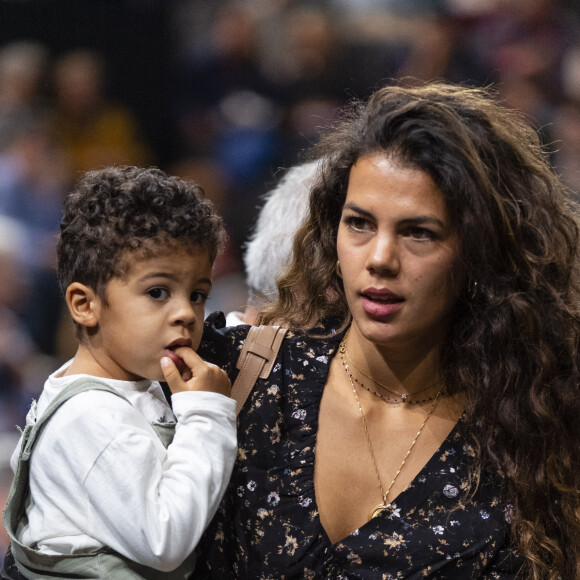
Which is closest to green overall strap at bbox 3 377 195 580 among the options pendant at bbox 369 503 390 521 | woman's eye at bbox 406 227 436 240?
pendant at bbox 369 503 390 521

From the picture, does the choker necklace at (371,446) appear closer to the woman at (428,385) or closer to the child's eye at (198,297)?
the woman at (428,385)

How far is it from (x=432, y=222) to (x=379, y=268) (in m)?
0.14

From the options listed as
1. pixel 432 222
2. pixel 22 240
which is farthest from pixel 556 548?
pixel 22 240

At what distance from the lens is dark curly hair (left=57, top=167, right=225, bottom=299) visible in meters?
1.58

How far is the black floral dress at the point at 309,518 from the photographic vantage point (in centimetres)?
172

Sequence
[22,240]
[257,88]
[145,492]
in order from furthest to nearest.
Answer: [257,88], [22,240], [145,492]

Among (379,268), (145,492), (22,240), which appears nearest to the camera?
(145,492)

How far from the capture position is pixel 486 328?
1.88m

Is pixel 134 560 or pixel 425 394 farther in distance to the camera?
pixel 425 394

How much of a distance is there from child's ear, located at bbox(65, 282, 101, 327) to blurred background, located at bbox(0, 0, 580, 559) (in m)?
2.11

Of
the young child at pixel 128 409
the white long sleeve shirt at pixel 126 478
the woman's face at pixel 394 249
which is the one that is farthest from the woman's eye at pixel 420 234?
the white long sleeve shirt at pixel 126 478

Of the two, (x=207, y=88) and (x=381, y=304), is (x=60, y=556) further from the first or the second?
(x=207, y=88)

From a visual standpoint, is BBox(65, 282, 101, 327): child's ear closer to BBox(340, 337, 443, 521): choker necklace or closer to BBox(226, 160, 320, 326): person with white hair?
BBox(340, 337, 443, 521): choker necklace

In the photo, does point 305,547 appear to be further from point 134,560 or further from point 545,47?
point 545,47
